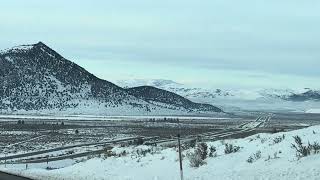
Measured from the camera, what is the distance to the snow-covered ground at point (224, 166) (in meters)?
16.4

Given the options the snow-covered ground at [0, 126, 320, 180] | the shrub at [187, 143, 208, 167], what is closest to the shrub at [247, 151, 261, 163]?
the snow-covered ground at [0, 126, 320, 180]

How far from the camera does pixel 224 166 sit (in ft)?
64.1

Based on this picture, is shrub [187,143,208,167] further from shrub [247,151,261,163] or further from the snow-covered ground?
shrub [247,151,261,163]

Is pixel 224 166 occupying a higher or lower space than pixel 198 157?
lower

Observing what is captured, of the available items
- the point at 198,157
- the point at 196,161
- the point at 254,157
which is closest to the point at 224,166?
the point at 254,157

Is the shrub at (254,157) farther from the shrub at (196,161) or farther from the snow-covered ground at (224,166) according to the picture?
the shrub at (196,161)

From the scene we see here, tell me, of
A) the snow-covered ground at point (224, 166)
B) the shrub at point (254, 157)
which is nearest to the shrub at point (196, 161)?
the snow-covered ground at point (224, 166)

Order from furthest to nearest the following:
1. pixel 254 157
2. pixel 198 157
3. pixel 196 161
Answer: pixel 198 157 → pixel 196 161 → pixel 254 157

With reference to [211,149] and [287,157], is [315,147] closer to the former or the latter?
[287,157]

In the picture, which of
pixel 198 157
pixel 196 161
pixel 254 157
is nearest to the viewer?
pixel 254 157

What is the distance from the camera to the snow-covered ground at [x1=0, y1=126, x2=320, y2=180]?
16391 mm

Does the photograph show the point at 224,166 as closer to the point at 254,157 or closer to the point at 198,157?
the point at 254,157

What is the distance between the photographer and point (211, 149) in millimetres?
22922

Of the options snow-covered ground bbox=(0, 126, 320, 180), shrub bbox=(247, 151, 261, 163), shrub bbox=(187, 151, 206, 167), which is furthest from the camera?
shrub bbox=(187, 151, 206, 167)
